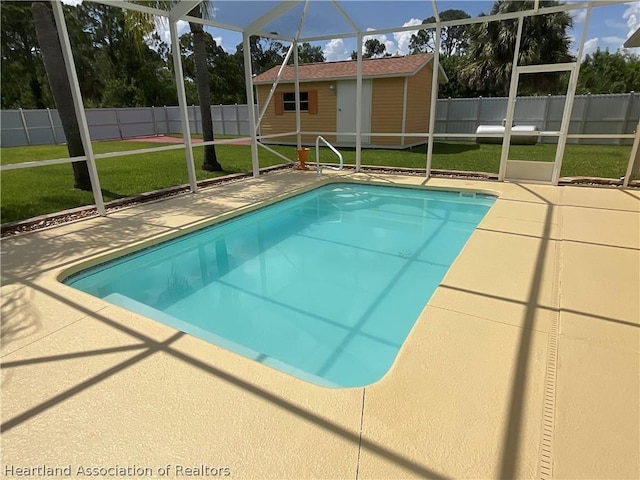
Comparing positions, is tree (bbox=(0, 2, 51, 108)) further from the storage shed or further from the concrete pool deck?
the concrete pool deck

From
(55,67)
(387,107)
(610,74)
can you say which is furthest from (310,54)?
(55,67)

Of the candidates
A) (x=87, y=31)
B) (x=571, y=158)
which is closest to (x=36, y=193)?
(x=571, y=158)

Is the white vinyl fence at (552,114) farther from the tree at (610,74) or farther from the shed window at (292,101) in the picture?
the tree at (610,74)

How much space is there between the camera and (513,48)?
1639 cm

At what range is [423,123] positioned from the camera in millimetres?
15836

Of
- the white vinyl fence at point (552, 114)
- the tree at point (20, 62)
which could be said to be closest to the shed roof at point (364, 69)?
the white vinyl fence at point (552, 114)

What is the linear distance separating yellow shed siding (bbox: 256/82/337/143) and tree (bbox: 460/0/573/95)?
7.98m

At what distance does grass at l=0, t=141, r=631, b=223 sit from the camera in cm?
690

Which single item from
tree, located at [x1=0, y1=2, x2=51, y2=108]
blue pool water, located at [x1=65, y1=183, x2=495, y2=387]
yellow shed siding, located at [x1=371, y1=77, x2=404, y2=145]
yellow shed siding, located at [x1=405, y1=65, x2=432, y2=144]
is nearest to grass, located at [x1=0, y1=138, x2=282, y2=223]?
blue pool water, located at [x1=65, y1=183, x2=495, y2=387]

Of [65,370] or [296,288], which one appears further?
[296,288]

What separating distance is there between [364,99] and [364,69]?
1.13 metres

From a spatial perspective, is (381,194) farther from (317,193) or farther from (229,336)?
(229,336)

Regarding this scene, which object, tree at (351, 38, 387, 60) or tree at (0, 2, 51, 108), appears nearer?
tree at (0, 2, 51, 108)

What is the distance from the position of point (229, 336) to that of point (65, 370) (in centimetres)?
A: 128
